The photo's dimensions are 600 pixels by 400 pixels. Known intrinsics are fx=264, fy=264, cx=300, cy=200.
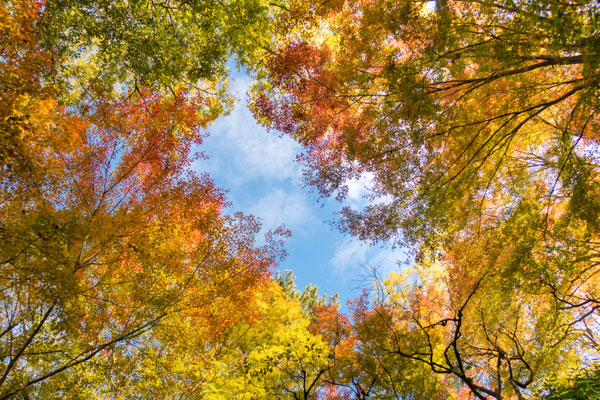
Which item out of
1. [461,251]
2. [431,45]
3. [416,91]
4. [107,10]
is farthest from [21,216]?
[461,251]

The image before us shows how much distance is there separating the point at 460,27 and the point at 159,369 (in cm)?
1135

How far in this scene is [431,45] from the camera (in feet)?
16.1

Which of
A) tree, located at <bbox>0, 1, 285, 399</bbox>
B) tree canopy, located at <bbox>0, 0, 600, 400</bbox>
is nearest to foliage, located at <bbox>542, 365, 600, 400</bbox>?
tree canopy, located at <bbox>0, 0, 600, 400</bbox>

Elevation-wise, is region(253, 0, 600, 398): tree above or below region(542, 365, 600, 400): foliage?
above

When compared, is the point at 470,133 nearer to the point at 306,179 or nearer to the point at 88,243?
the point at 306,179

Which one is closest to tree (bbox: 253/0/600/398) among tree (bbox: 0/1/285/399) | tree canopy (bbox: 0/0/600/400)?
tree canopy (bbox: 0/0/600/400)

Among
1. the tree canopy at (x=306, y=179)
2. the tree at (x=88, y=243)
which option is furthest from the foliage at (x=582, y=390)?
the tree at (x=88, y=243)

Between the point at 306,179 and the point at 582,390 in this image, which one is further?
the point at 306,179

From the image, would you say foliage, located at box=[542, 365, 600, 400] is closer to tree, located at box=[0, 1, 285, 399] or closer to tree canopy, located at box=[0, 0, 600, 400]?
tree canopy, located at box=[0, 0, 600, 400]

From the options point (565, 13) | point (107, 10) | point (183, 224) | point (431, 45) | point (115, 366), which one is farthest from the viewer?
point (115, 366)

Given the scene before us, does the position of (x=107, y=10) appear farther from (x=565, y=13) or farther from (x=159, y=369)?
(x=159, y=369)

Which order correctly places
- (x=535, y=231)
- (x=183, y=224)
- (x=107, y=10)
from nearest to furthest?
(x=535, y=231)
(x=107, y=10)
(x=183, y=224)

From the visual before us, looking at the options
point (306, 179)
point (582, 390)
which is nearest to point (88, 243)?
point (306, 179)

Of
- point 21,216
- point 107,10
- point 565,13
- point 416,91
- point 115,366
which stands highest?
point 107,10
